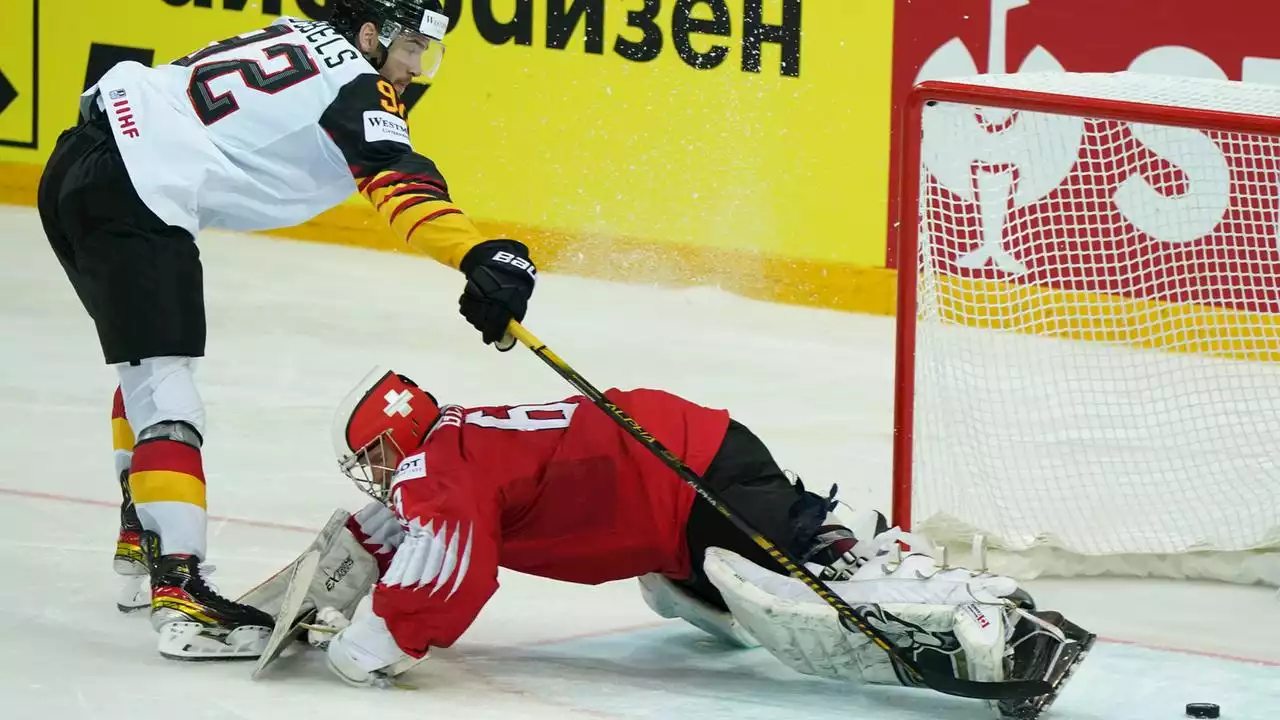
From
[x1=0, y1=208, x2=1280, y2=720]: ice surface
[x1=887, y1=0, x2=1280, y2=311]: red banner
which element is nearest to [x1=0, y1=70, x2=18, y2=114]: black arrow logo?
[x1=0, y1=208, x2=1280, y2=720]: ice surface

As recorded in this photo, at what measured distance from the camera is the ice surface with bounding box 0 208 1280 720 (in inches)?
109

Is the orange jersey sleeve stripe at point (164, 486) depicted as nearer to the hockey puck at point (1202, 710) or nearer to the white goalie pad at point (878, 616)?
the white goalie pad at point (878, 616)

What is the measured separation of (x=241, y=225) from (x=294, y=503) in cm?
96

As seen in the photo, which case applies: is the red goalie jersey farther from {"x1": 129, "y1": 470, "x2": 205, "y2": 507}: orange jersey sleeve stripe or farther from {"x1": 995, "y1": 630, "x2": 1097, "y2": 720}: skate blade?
{"x1": 995, "y1": 630, "x2": 1097, "y2": 720}: skate blade

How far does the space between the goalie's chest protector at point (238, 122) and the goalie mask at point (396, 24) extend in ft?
0.13

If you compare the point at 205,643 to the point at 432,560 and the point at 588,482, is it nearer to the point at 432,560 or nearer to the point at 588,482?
the point at 432,560

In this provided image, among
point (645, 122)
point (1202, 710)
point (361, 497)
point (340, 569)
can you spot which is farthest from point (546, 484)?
point (645, 122)

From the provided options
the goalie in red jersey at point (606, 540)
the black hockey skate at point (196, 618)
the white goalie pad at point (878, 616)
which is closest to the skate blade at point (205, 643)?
the black hockey skate at point (196, 618)

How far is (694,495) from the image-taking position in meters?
2.88

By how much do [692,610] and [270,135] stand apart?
1077mm

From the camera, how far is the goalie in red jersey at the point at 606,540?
105 inches

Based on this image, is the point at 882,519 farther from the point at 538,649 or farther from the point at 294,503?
the point at 294,503

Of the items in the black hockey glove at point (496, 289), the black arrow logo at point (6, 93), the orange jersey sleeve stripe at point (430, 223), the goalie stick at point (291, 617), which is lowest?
the goalie stick at point (291, 617)

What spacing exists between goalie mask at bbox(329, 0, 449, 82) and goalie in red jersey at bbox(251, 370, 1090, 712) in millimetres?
678
